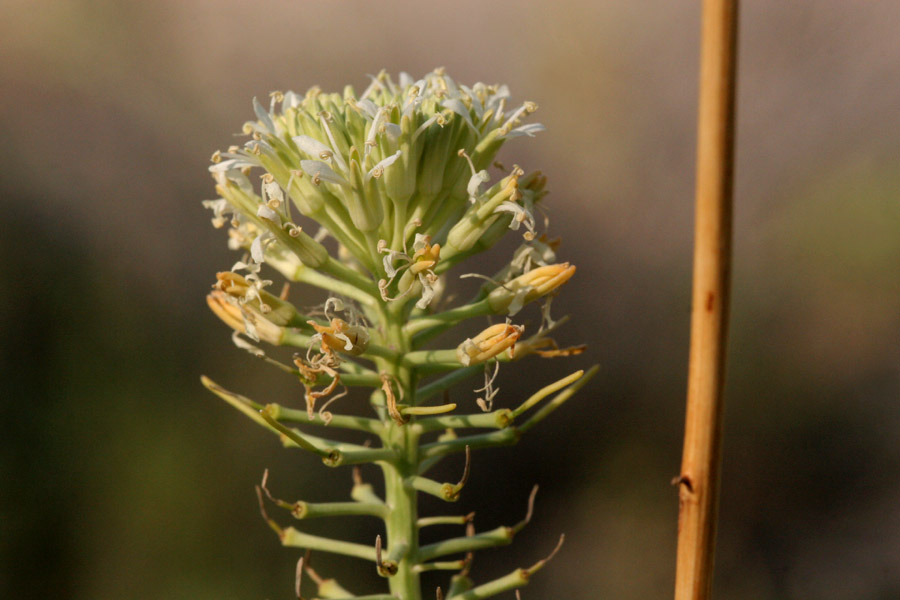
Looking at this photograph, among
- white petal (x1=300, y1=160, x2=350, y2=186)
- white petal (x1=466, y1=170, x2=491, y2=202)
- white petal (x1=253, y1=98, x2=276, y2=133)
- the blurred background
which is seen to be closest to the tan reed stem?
white petal (x1=466, y1=170, x2=491, y2=202)

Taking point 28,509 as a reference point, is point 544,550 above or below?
below

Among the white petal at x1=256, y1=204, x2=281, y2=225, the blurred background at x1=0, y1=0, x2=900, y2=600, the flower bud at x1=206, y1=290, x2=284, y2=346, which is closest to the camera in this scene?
the white petal at x1=256, y1=204, x2=281, y2=225

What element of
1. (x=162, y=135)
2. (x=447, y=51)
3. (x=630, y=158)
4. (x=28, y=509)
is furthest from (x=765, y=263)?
(x=28, y=509)

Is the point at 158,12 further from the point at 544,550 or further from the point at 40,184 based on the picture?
the point at 544,550

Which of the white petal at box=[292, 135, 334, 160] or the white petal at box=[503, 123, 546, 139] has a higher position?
the white petal at box=[503, 123, 546, 139]

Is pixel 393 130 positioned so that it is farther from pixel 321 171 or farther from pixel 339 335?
pixel 339 335

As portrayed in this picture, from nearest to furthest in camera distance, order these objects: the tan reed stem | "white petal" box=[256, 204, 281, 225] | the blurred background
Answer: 1. the tan reed stem
2. "white petal" box=[256, 204, 281, 225]
3. the blurred background

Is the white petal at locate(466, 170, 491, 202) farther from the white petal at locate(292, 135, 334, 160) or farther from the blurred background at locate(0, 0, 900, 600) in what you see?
the blurred background at locate(0, 0, 900, 600)

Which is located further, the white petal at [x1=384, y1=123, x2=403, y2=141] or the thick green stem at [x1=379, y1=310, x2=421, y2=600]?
the thick green stem at [x1=379, y1=310, x2=421, y2=600]
